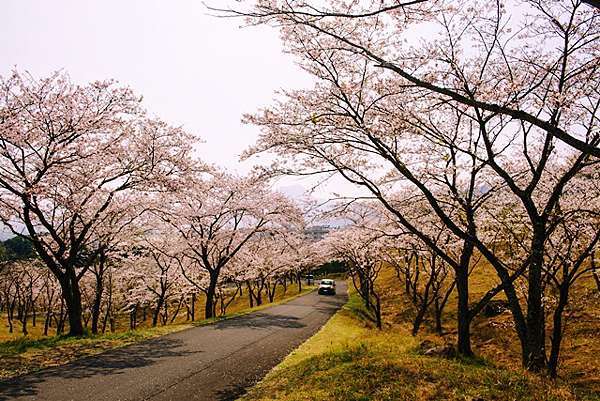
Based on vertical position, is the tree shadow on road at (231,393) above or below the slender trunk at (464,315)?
below

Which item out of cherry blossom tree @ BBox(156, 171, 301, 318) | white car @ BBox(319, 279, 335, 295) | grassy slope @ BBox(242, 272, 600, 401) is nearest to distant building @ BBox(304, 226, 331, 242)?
cherry blossom tree @ BBox(156, 171, 301, 318)

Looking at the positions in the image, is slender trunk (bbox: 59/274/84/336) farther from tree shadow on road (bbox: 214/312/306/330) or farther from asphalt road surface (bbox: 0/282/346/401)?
tree shadow on road (bbox: 214/312/306/330)

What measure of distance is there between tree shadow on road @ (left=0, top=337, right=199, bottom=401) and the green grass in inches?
142

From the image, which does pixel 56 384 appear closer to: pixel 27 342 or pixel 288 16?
pixel 27 342

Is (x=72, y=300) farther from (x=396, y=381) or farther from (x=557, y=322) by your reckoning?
(x=557, y=322)

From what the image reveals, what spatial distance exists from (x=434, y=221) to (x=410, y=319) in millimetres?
16205

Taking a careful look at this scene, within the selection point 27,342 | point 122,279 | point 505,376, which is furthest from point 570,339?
point 122,279

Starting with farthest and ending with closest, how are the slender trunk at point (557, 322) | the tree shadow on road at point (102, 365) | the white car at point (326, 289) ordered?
the white car at point (326, 289) → the slender trunk at point (557, 322) → the tree shadow on road at point (102, 365)

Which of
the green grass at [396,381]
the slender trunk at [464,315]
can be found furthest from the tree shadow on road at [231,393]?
the slender trunk at [464,315]

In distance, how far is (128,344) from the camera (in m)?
12.9

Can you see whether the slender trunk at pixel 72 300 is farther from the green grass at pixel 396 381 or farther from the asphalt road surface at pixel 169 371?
the green grass at pixel 396 381

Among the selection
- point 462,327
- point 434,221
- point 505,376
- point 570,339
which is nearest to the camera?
point 505,376

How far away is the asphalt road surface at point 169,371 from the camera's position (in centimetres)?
799

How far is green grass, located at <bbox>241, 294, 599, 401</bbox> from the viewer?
6.64 meters
